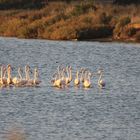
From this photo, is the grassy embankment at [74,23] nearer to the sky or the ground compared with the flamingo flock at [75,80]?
nearer to the ground

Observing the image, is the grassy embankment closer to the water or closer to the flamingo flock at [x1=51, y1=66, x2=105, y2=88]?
the water

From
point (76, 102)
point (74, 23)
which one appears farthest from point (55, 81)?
point (74, 23)

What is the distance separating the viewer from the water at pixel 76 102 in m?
27.0

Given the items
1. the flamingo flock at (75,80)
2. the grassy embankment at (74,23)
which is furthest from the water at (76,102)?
the grassy embankment at (74,23)

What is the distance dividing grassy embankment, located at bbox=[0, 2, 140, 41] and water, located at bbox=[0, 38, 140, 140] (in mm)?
7175

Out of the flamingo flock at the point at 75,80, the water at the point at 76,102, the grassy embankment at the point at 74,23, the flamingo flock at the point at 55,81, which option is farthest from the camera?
the grassy embankment at the point at 74,23

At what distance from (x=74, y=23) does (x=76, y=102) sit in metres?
27.5

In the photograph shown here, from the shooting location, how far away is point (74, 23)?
2354 inches

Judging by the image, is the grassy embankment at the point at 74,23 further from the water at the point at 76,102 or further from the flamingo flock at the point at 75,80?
the flamingo flock at the point at 75,80

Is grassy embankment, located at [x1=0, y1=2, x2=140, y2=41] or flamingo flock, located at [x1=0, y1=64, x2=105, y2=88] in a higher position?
flamingo flock, located at [x1=0, y1=64, x2=105, y2=88]

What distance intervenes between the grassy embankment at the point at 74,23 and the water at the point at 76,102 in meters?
7.17

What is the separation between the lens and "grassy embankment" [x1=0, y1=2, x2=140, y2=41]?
191ft

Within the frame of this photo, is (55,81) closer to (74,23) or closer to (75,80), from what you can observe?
(75,80)

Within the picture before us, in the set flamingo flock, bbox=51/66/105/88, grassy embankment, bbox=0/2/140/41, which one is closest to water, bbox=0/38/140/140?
flamingo flock, bbox=51/66/105/88
